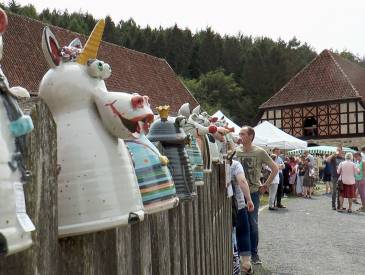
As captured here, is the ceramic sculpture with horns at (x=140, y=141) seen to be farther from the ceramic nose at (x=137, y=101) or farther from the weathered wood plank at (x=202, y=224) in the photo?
the weathered wood plank at (x=202, y=224)

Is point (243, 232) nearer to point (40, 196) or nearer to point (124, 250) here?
point (124, 250)

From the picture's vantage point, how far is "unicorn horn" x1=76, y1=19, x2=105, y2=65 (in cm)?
148

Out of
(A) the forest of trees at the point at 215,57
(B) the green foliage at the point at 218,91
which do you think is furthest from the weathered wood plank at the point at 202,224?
(B) the green foliage at the point at 218,91

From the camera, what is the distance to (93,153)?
1.38 meters

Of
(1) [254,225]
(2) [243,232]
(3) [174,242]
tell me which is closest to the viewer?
(3) [174,242]

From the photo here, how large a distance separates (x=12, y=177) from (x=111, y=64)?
99.7 ft

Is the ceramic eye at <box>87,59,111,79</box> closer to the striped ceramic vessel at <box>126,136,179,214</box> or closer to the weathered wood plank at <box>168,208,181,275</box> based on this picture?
the striped ceramic vessel at <box>126,136,179,214</box>

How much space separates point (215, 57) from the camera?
239ft

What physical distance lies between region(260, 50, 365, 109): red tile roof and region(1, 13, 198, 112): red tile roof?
28.2 feet

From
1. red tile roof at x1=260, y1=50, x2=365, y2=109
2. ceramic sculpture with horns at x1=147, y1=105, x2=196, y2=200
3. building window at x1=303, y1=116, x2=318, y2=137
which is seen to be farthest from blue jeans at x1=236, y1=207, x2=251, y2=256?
building window at x1=303, y1=116, x2=318, y2=137

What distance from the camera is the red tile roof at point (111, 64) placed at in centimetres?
2208

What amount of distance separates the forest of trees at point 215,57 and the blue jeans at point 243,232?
5023 cm

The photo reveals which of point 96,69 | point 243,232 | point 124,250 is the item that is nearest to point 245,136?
point 243,232

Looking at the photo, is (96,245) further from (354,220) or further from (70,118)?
(354,220)
